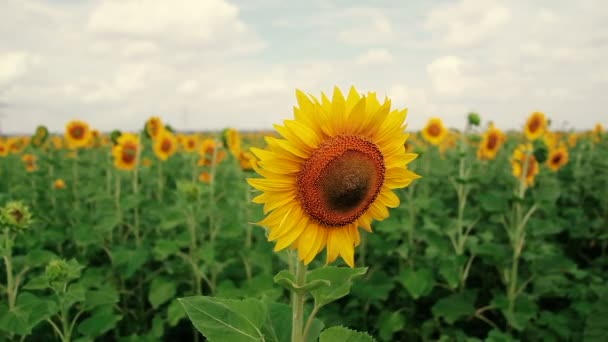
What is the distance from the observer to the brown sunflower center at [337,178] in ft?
4.89

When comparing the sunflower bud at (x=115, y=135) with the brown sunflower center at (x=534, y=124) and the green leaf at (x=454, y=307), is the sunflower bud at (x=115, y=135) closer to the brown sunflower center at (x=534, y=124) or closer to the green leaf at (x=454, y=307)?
the green leaf at (x=454, y=307)

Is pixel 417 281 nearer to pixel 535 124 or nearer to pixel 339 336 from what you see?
pixel 339 336

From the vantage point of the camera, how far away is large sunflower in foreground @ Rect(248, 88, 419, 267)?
143 cm

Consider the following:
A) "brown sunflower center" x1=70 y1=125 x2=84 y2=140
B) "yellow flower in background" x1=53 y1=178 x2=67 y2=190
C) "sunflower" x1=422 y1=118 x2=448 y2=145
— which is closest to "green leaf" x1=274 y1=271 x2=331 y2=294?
"sunflower" x1=422 y1=118 x2=448 y2=145

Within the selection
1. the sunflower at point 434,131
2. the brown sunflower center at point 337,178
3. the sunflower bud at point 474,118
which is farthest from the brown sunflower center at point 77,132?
the brown sunflower center at point 337,178

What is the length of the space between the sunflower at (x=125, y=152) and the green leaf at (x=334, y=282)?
13.7 feet

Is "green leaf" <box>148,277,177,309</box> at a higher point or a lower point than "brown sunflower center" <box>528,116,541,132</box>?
lower

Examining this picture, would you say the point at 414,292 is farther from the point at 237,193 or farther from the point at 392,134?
the point at 237,193

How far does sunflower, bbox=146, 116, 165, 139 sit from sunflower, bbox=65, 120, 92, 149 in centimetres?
160

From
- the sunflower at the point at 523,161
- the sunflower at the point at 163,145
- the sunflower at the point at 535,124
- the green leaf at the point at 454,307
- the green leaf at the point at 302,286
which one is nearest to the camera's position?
the green leaf at the point at 302,286

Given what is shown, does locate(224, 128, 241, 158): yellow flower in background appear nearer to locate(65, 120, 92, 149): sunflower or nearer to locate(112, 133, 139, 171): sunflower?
locate(112, 133, 139, 171): sunflower

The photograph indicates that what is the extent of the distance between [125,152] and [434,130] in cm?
372

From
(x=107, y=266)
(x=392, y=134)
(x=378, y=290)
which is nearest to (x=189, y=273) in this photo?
(x=107, y=266)

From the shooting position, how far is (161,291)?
334cm
